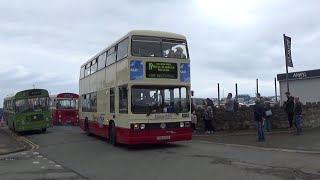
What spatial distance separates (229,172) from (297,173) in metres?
1.61

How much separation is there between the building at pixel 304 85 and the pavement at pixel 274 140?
37.6ft

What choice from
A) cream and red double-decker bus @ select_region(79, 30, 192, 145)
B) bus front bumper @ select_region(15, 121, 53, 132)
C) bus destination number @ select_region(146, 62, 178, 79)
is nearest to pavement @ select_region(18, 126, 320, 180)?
cream and red double-decker bus @ select_region(79, 30, 192, 145)

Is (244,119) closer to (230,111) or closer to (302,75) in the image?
(230,111)

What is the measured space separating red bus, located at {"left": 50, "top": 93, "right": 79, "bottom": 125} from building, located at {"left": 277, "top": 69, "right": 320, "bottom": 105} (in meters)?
17.5

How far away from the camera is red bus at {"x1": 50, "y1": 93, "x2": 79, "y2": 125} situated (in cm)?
4031

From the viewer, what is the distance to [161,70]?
1770 cm

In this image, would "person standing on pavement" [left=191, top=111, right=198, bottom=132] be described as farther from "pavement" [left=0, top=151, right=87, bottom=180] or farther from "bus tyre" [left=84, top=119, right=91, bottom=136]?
"pavement" [left=0, top=151, right=87, bottom=180]

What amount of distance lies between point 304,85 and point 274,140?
1648 cm

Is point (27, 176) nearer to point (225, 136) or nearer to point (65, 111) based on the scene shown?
point (225, 136)

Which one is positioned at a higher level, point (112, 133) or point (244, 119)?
point (244, 119)

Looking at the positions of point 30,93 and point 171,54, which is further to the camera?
point 30,93

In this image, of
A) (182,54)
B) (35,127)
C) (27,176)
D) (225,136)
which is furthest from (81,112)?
(27,176)

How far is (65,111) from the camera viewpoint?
4034cm

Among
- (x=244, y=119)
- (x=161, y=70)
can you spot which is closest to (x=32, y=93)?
(x=244, y=119)
